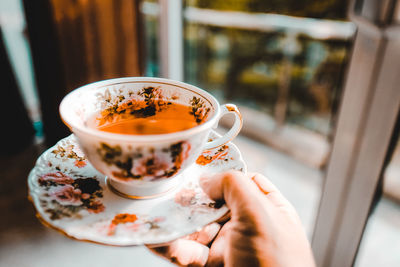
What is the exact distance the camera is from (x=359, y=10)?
0.61m

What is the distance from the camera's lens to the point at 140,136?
325 mm

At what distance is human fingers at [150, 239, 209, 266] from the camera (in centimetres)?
57

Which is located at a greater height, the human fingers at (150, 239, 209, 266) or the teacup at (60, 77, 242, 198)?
the teacup at (60, 77, 242, 198)

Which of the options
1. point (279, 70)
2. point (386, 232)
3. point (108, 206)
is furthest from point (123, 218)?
point (279, 70)

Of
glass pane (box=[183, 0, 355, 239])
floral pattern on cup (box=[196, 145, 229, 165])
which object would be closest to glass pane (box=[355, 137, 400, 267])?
glass pane (box=[183, 0, 355, 239])

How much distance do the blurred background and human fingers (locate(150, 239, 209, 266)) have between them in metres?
0.44

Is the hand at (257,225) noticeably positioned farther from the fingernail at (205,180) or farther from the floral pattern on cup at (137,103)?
the floral pattern on cup at (137,103)

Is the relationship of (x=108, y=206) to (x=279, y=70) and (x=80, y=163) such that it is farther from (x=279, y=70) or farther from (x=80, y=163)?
(x=279, y=70)

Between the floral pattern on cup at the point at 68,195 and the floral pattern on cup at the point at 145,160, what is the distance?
51mm

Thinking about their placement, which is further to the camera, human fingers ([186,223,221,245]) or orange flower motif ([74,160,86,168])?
human fingers ([186,223,221,245])

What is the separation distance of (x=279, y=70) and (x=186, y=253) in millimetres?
1620

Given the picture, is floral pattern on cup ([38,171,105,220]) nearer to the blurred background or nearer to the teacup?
the teacup

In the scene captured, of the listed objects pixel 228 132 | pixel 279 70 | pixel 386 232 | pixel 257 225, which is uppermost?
pixel 228 132

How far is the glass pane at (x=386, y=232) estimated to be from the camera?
3.47 feet
